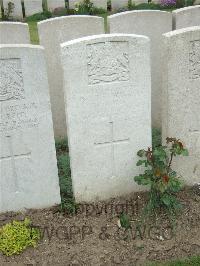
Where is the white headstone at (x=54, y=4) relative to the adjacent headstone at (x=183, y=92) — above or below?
above

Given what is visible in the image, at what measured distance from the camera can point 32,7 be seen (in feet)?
41.6

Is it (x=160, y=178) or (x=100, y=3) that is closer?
(x=160, y=178)

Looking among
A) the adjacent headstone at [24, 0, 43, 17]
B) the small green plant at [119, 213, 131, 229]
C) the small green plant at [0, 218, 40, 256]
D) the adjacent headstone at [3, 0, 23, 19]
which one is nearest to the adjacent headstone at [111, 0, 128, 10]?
the adjacent headstone at [24, 0, 43, 17]

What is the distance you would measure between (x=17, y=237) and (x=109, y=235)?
2.67ft

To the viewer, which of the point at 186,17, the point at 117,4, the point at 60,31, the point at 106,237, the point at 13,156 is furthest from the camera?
the point at 117,4

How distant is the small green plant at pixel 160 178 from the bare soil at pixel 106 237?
0.43 ft

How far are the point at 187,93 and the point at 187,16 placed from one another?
213 cm

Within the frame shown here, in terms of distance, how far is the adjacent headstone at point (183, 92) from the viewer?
4.02 metres

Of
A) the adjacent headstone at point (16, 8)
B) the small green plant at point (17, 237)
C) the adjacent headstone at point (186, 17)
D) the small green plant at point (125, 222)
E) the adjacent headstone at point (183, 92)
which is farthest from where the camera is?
the adjacent headstone at point (16, 8)

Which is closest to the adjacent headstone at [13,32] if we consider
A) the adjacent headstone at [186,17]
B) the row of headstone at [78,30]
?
the row of headstone at [78,30]

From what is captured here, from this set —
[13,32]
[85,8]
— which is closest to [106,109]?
[13,32]

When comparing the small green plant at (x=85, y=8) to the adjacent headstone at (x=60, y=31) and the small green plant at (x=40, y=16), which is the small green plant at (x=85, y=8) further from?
the adjacent headstone at (x=60, y=31)

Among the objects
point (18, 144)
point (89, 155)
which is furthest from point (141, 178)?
point (18, 144)

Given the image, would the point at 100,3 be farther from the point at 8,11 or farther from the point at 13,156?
the point at 13,156
